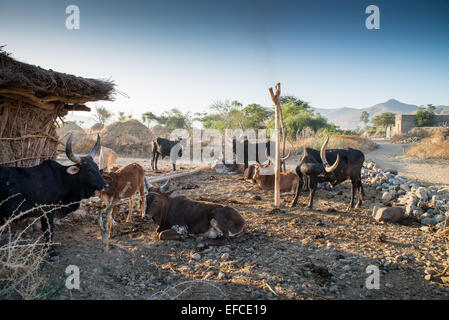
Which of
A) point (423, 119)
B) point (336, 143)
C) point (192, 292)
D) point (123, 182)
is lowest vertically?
point (192, 292)

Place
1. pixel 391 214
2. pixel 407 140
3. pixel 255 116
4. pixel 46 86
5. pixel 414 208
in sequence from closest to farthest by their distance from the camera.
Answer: pixel 46 86 → pixel 391 214 → pixel 414 208 → pixel 407 140 → pixel 255 116

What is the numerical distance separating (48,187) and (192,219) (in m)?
2.42

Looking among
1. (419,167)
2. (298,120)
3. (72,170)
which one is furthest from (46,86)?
(298,120)

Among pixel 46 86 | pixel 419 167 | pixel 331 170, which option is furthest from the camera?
pixel 419 167

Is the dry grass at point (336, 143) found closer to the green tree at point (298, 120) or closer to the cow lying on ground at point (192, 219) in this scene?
the green tree at point (298, 120)

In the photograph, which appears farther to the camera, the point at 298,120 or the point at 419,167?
the point at 298,120

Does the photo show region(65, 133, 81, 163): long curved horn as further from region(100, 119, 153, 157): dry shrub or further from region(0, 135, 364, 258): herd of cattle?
region(100, 119, 153, 157): dry shrub

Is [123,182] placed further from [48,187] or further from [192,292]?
[192,292]

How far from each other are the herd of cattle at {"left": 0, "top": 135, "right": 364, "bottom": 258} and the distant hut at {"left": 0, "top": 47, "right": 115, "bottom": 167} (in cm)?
104

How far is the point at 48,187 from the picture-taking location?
4469mm

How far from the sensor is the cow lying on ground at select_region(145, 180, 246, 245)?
206 inches
